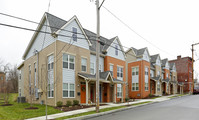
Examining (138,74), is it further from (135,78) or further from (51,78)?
(51,78)

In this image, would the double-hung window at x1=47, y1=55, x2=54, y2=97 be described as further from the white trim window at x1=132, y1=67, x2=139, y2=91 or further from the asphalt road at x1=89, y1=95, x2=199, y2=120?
the white trim window at x1=132, y1=67, x2=139, y2=91

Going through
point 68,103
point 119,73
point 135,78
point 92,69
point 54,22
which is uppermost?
point 54,22

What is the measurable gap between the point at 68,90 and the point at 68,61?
3088 millimetres

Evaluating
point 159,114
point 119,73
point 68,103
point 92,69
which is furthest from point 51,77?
point 119,73

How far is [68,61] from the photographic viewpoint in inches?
643

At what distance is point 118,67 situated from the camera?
24.2 metres

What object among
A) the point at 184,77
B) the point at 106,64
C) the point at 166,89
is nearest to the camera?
the point at 106,64

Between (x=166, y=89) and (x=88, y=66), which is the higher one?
(x=88, y=66)

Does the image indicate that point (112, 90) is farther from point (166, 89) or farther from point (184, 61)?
point (184, 61)

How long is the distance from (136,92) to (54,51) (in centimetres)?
2006

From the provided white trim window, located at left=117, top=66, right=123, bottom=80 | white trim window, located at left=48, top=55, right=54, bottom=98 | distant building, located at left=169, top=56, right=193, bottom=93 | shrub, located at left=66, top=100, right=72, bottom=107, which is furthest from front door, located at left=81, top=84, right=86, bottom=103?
distant building, located at left=169, top=56, right=193, bottom=93

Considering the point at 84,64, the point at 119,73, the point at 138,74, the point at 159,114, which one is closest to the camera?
the point at 159,114

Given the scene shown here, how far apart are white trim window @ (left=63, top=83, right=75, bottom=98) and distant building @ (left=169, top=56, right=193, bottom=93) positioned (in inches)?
1734

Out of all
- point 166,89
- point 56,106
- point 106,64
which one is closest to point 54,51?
point 56,106
